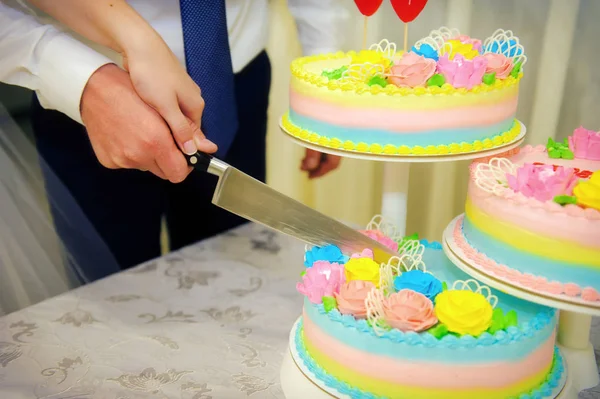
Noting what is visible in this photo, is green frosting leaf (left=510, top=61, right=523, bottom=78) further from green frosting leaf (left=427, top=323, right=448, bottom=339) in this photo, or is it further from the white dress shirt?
the white dress shirt

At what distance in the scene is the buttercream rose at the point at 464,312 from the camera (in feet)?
2.75

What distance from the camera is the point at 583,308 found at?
0.80m

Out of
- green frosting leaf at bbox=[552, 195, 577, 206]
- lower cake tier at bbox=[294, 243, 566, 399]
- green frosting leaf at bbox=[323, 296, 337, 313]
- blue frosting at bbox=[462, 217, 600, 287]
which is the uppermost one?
green frosting leaf at bbox=[552, 195, 577, 206]

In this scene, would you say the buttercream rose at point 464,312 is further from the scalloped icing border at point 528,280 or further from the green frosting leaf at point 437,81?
the green frosting leaf at point 437,81

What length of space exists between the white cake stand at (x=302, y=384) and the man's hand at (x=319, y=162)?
0.69 meters

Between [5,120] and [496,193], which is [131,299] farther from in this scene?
[496,193]

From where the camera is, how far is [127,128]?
1.03 meters

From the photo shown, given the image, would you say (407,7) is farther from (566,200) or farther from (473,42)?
(566,200)

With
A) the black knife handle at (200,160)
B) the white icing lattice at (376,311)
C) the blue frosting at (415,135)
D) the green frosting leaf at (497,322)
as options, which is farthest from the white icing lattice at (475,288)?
the black knife handle at (200,160)

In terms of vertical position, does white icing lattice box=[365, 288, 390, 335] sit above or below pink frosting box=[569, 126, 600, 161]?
below

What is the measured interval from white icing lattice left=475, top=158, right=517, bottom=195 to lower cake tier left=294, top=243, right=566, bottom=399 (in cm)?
20

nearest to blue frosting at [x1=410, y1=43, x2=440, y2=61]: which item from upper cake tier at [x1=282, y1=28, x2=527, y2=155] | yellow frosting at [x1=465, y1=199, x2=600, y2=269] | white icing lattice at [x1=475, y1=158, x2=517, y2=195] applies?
upper cake tier at [x1=282, y1=28, x2=527, y2=155]

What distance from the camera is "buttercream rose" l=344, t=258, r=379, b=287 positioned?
37.1 inches

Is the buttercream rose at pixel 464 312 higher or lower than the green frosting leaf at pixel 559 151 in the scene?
lower
